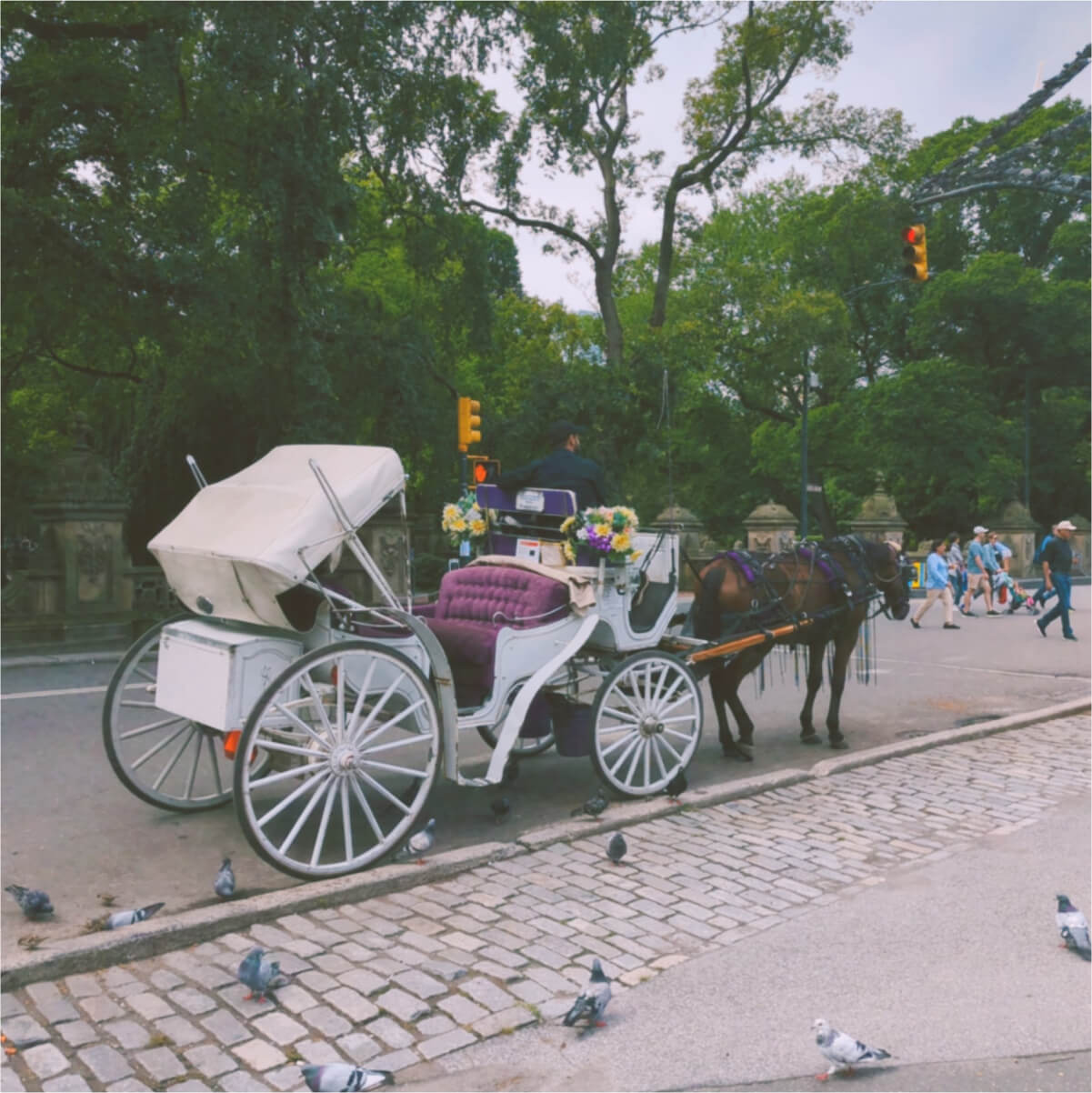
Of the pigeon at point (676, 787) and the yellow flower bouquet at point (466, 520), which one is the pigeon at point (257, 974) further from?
the yellow flower bouquet at point (466, 520)

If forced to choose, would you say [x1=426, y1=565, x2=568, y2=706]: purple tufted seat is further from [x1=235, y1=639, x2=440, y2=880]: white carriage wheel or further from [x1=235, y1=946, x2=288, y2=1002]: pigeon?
[x1=235, y1=946, x2=288, y2=1002]: pigeon

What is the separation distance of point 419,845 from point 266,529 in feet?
5.81

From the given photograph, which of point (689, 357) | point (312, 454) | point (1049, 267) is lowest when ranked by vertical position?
point (312, 454)

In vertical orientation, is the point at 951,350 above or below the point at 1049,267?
below

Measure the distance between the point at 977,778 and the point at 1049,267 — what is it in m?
40.4

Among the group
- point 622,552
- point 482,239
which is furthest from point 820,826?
point 482,239

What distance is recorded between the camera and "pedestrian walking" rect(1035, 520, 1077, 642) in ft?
56.1

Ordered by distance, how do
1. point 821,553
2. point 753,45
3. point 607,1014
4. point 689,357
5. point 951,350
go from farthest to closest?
point 951,350
point 689,357
point 753,45
point 821,553
point 607,1014

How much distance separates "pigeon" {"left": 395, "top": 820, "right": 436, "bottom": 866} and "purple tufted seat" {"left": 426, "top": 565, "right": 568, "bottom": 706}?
3.23 feet

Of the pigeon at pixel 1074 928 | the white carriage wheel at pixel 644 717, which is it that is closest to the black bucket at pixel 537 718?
the white carriage wheel at pixel 644 717

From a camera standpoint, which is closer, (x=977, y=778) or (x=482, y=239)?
(x=977, y=778)

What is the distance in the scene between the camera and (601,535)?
671 cm

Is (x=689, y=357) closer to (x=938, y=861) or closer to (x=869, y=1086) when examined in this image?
(x=938, y=861)

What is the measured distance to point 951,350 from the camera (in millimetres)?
41375
